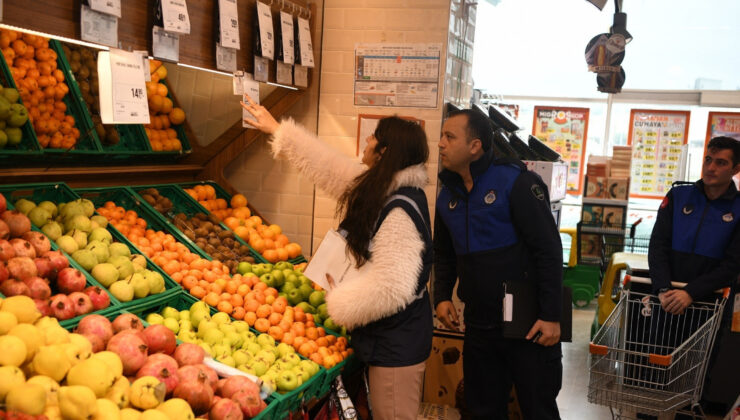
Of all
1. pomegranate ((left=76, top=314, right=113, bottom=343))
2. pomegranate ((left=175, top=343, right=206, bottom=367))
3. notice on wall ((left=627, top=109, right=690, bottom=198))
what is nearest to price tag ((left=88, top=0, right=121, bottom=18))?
pomegranate ((left=76, top=314, right=113, bottom=343))

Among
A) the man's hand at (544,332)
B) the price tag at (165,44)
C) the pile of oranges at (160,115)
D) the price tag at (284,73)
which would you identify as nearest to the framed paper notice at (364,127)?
the price tag at (284,73)

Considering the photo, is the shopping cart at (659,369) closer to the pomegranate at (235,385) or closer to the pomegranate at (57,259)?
the pomegranate at (235,385)

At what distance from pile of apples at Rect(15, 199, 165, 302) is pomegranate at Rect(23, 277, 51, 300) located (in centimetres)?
31

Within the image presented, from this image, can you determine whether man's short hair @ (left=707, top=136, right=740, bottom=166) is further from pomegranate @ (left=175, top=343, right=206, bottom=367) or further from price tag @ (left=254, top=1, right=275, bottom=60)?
pomegranate @ (left=175, top=343, right=206, bottom=367)

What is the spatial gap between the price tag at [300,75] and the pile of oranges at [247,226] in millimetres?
813

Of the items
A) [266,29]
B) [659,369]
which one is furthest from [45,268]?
[659,369]

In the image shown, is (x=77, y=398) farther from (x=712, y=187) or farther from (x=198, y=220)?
(x=712, y=187)

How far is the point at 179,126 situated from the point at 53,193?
4.02 ft

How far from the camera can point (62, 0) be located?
2.13 metres

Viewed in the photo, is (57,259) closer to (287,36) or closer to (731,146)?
(287,36)

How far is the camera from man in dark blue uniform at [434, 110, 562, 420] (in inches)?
114

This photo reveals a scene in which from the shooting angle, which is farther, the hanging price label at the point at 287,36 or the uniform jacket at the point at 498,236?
the hanging price label at the point at 287,36

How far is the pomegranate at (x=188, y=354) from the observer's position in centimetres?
217

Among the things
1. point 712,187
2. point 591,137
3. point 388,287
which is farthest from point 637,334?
point 591,137
